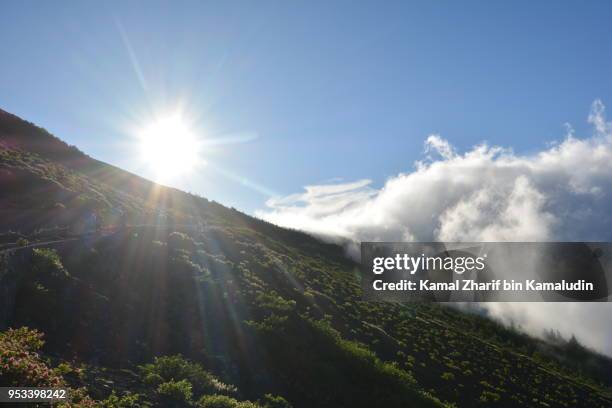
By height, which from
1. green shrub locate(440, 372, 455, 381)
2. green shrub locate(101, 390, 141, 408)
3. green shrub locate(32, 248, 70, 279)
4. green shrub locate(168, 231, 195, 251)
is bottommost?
green shrub locate(440, 372, 455, 381)

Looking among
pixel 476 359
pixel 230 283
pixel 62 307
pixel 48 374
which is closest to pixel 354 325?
pixel 230 283

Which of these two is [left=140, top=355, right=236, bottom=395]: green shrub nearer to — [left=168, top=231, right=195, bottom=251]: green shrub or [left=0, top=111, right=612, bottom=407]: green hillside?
[left=0, top=111, right=612, bottom=407]: green hillside

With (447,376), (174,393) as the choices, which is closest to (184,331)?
(174,393)

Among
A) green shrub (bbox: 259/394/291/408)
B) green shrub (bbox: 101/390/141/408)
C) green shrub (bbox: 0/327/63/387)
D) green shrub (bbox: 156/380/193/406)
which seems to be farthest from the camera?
green shrub (bbox: 259/394/291/408)

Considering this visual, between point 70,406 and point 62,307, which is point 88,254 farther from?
point 70,406

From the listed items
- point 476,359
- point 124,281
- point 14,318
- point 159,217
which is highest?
point 159,217

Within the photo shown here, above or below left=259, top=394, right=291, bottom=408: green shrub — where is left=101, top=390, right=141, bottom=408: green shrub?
above

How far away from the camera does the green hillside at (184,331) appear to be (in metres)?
14.9

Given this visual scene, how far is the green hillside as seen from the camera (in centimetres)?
1487

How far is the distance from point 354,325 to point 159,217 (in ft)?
90.9

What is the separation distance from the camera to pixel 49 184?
39344mm

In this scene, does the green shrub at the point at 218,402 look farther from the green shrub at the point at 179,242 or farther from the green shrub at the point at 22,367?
the green shrub at the point at 179,242

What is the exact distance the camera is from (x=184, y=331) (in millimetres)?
20250

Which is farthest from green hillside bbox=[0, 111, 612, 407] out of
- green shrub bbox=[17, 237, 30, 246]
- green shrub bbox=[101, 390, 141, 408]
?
green shrub bbox=[17, 237, 30, 246]
